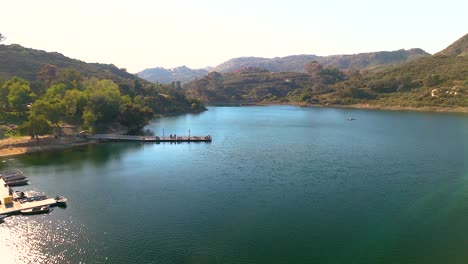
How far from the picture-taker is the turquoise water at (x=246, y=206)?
4150 centimetres

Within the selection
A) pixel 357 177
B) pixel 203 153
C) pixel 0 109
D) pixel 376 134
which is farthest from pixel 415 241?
pixel 0 109

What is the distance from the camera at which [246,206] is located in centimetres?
5525

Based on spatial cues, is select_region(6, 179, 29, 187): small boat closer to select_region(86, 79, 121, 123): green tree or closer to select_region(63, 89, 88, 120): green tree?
select_region(63, 89, 88, 120): green tree

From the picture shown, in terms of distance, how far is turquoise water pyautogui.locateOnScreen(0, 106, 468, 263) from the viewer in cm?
4150

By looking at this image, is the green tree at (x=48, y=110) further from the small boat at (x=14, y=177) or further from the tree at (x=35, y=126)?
the small boat at (x=14, y=177)

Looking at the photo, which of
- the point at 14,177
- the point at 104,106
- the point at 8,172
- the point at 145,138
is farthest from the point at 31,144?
the point at 145,138

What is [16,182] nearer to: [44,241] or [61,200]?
[61,200]

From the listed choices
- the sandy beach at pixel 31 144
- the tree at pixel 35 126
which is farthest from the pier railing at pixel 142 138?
the tree at pixel 35 126

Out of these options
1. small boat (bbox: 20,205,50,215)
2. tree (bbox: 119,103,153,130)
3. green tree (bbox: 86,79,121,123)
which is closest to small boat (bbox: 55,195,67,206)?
small boat (bbox: 20,205,50,215)

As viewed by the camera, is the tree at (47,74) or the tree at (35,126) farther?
the tree at (47,74)

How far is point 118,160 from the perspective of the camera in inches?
3423

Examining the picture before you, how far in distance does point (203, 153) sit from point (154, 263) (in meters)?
58.8

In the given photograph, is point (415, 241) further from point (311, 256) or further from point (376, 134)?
point (376, 134)

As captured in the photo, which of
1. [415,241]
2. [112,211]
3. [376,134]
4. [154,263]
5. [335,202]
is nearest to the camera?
[154,263]
